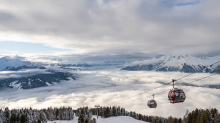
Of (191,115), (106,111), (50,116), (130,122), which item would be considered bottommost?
(106,111)

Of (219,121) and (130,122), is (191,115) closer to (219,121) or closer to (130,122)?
(219,121)

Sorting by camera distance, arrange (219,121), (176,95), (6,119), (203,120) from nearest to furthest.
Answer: (176,95), (203,120), (219,121), (6,119)

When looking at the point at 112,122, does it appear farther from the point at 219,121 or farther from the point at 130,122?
the point at 219,121

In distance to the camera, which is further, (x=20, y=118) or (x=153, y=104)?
(x=20, y=118)

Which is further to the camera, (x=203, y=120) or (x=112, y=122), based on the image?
(x=112, y=122)

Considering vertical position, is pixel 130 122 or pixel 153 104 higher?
pixel 153 104

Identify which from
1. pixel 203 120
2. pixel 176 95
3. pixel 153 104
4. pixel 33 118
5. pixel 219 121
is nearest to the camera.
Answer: pixel 176 95

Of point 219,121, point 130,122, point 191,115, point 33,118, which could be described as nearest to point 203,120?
point 191,115

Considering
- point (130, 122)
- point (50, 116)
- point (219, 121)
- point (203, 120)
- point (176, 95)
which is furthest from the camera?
point (50, 116)

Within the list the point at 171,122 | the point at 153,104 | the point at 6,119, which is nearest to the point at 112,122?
the point at 153,104
